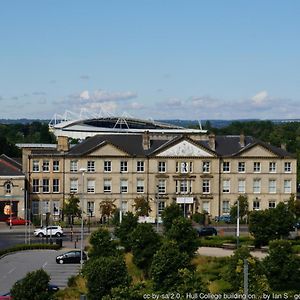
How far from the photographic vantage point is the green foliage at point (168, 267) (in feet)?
145

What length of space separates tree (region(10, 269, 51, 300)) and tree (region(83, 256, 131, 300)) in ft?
7.92

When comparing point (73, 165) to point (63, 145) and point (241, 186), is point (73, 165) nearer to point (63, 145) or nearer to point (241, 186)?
point (63, 145)

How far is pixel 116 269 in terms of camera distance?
41.7 meters

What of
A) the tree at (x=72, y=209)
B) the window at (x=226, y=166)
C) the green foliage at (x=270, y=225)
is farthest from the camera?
the window at (x=226, y=166)

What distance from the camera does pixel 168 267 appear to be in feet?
148

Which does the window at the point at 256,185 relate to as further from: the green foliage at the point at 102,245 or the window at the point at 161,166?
the green foliage at the point at 102,245

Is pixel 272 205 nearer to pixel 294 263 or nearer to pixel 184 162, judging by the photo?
pixel 184 162

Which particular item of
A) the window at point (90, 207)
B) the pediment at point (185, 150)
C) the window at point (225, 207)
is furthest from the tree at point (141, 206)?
the window at point (225, 207)

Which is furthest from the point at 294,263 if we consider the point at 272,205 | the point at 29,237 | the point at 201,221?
the point at 272,205

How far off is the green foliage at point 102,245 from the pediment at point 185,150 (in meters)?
37.9

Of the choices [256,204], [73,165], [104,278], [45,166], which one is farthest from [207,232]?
[104,278]

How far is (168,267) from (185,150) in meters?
49.2

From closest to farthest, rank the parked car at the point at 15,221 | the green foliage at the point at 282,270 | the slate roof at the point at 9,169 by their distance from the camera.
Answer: the green foliage at the point at 282,270 → the parked car at the point at 15,221 → the slate roof at the point at 9,169

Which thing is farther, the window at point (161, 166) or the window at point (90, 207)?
the window at point (161, 166)
